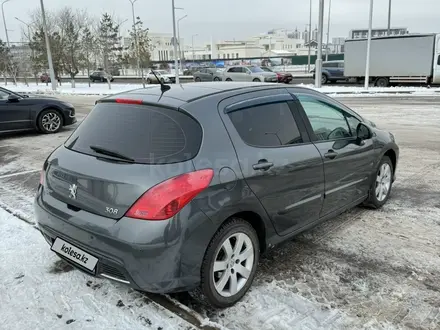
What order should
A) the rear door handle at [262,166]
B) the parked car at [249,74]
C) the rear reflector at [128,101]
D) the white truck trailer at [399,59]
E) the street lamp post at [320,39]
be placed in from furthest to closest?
the parked car at [249,74]
the white truck trailer at [399,59]
the street lamp post at [320,39]
the rear reflector at [128,101]
the rear door handle at [262,166]

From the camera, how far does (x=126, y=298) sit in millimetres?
A: 3072

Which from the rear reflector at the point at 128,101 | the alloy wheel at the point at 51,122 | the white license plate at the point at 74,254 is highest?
the rear reflector at the point at 128,101

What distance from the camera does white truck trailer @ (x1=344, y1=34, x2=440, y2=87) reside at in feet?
83.2

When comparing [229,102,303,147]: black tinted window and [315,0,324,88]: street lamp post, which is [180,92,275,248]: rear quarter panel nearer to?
[229,102,303,147]: black tinted window

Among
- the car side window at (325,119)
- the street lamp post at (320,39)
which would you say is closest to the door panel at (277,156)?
the car side window at (325,119)

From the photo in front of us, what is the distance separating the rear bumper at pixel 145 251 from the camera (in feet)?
8.35

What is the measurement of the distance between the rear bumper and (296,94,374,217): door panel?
1575 mm

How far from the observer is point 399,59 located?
2622 centimetres

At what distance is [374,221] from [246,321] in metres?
2.32

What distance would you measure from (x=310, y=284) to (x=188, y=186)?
138 centimetres

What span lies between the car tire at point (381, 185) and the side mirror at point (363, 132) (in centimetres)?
49

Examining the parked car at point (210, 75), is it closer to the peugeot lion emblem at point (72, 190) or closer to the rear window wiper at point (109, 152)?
the rear window wiper at point (109, 152)

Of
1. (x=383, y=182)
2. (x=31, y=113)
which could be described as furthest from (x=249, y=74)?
(x=383, y=182)
